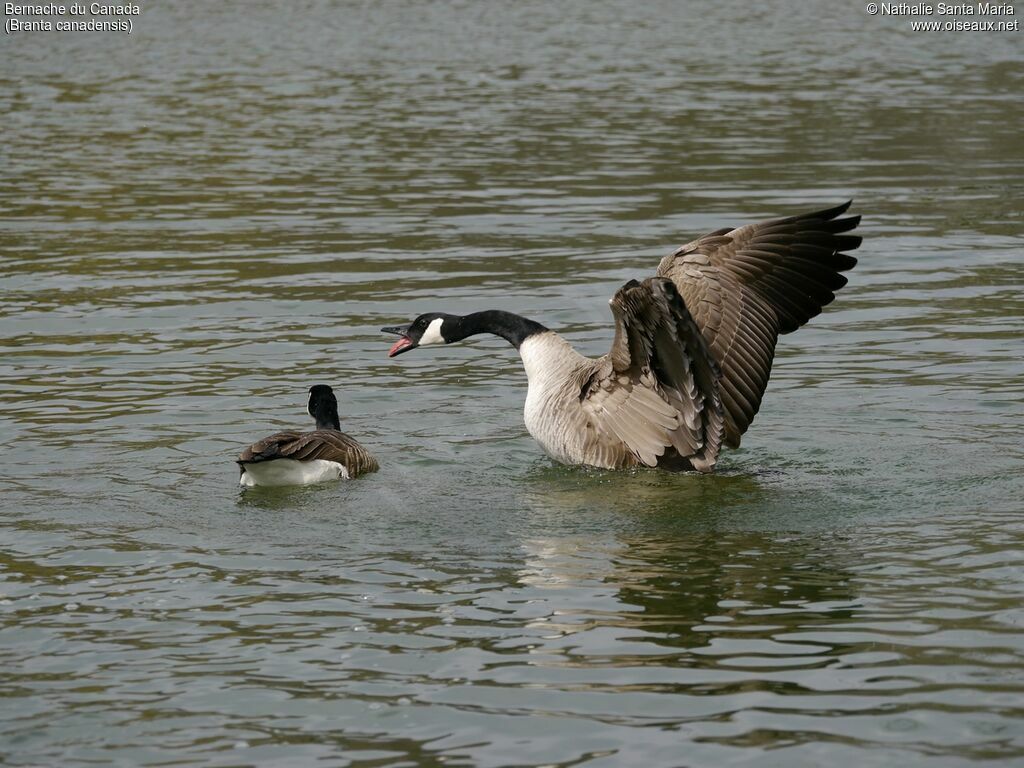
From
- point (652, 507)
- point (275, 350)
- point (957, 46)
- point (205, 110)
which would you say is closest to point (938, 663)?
point (652, 507)

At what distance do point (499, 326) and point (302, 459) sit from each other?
214cm

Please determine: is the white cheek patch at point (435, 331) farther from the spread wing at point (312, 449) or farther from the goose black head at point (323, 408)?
the spread wing at point (312, 449)

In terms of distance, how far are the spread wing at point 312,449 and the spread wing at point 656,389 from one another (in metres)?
1.43

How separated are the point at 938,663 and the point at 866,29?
3189 centimetres

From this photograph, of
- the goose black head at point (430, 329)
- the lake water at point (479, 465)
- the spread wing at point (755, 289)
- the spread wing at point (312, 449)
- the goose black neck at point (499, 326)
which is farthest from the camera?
the goose black head at point (430, 329)

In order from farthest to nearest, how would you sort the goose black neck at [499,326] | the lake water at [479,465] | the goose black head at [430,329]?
the goose black head at [430,329], the goose black neck at [499,326], the lake water at [479,465]

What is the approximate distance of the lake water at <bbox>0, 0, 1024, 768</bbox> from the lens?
5.95 m

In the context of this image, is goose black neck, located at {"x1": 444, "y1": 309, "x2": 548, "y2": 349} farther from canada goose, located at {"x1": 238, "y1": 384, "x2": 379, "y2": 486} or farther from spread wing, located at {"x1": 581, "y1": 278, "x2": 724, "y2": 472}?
canada goose, located at {"x1": 238, "y1": 384, "x2": 379, "y2": 486}

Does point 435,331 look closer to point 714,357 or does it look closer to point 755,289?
point 714,357

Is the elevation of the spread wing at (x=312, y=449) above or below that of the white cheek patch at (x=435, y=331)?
below

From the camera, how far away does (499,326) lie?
34.9ft

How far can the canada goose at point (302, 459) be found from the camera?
884cm

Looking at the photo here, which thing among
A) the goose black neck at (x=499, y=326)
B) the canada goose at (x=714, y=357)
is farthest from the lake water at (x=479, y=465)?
the goose black neck at (x=499, y=326)

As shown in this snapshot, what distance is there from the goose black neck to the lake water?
24.2 inches
